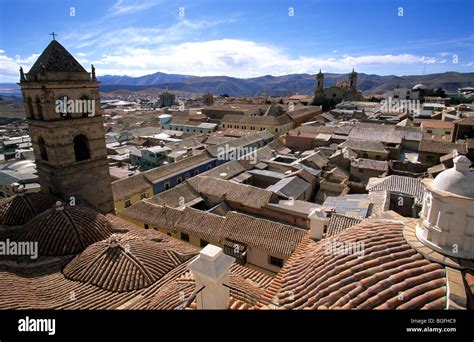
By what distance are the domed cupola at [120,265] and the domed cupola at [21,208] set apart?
16.1 feet

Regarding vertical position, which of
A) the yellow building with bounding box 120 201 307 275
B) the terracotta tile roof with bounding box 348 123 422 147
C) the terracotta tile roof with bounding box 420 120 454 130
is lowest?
the yellow building with bounding box 120 201 307 275

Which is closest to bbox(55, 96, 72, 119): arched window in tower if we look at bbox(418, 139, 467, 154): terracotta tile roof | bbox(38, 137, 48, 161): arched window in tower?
bbox(38, 137, 48, 161): arched window in tower

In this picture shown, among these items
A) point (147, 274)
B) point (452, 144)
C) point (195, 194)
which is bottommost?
point (195, 194)

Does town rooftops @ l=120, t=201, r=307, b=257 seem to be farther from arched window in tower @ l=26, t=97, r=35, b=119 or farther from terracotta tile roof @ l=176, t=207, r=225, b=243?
arched window in tower @ l=26, t=97, r=35, b=119

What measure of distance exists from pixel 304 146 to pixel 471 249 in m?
39.3

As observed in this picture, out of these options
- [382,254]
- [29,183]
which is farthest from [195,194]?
[382,254]

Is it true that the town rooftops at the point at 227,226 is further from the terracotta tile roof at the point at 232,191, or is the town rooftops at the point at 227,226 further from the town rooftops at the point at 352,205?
the terracotta tile roof at the point at 232,191

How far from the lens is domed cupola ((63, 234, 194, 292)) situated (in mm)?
9414

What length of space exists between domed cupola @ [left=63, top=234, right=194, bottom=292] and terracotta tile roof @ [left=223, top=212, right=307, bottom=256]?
23.1ft

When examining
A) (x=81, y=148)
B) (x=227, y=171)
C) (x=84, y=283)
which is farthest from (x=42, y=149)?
(x=227, y=171)

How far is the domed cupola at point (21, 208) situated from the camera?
1323 centimetres

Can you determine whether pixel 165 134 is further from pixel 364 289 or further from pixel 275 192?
pixel 364 289

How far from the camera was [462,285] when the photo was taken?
4051mm

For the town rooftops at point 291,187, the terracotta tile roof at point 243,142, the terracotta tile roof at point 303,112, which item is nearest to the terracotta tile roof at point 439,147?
the town rooftops at point 291,187
